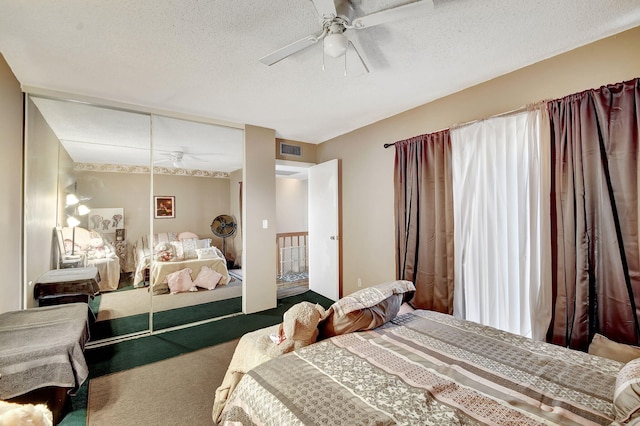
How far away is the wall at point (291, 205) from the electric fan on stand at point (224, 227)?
285 centimetres

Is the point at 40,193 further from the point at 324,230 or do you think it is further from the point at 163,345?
the point at 324,230

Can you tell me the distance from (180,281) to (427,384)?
3241 millimetres

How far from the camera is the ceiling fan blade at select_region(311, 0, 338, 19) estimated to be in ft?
4.61

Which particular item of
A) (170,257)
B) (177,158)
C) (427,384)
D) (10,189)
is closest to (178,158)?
(177,158)

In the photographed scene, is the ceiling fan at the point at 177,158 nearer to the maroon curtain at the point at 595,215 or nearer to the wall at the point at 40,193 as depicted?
the wall at the point at 40,193

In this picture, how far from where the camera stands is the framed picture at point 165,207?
10.5 feet

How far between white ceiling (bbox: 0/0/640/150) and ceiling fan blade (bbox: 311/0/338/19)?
0.13 metres

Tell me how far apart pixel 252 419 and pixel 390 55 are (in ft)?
7.94

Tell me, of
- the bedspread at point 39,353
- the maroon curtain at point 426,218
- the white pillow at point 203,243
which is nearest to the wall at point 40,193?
the bedspread at point 39,353

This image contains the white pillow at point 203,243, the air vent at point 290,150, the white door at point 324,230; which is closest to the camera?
the white pillow at point 203,243

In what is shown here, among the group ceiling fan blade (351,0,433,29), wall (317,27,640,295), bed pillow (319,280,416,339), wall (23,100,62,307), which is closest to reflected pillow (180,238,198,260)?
wall (23,100,62,307)

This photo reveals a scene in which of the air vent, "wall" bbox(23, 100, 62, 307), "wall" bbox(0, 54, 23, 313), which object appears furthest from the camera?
the air vent

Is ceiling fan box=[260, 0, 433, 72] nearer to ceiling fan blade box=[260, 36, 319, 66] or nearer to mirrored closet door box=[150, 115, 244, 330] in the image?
ceiling fan blade box=[260, 36, 319, 66]

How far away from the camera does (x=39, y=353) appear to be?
5.39ft
